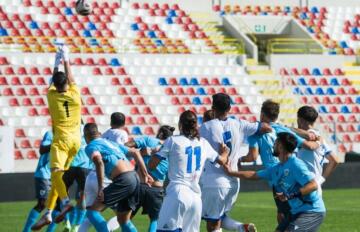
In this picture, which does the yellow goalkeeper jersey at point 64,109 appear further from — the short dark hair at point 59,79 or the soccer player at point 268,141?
the soccer player at point 268,141

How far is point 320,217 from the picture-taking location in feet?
34.7

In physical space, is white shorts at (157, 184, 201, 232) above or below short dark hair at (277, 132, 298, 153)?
below

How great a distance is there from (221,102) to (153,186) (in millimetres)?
1555

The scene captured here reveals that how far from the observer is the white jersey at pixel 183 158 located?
1102 cm

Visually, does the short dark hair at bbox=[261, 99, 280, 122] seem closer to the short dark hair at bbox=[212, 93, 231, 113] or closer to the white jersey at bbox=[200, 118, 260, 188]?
the white jersey at bbox=[200, 118, 260, 188]

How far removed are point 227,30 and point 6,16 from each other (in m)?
8.42

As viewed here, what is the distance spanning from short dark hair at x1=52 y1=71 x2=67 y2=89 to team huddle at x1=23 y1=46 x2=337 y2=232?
0.05 feet

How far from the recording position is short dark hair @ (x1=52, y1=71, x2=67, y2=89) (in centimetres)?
1370

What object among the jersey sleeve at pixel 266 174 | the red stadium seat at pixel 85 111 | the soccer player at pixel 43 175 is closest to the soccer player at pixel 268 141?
the jersey sleeve at pixel 266 174

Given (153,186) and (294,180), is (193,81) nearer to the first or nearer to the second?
(153,186)

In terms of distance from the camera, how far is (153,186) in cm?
1331

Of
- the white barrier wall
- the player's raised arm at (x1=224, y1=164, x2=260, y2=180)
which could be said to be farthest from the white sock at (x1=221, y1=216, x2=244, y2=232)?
the white barrier wall

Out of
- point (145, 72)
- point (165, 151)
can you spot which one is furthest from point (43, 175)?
point (145, 72)

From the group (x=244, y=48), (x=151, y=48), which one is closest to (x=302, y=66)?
(x=244, y=48)
